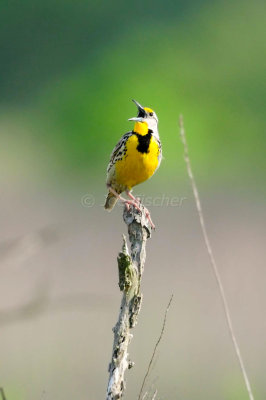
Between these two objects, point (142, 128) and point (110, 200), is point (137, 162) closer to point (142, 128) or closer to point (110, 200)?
point (142, 128)

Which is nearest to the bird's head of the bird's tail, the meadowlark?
the meadowlark

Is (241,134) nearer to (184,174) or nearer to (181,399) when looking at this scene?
(184,174)

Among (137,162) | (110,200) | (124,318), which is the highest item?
(110,200)

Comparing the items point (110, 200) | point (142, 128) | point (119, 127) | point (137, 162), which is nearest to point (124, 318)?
point (137, 162)

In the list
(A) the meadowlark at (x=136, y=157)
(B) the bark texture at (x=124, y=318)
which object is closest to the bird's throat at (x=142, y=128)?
(A) the meadowlark at (x=136, y=157)

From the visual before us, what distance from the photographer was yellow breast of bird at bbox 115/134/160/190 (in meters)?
3.56

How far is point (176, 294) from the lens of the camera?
6.11 metres

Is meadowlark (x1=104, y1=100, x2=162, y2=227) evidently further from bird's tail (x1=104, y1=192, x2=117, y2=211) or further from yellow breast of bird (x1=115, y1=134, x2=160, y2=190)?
→ bird's tail (x1=104, y1=192, x2=117, y2=211)

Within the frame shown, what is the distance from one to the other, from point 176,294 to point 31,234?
4311mm

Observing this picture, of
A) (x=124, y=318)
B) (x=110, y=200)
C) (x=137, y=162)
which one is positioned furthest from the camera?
(x=110, y=200)

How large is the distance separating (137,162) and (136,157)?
18 millimetres

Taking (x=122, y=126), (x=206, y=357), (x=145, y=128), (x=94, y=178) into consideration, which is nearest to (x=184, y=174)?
(x=94, y=178)

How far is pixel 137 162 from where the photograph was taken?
3.56 m

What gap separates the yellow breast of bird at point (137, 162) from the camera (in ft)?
11.7
